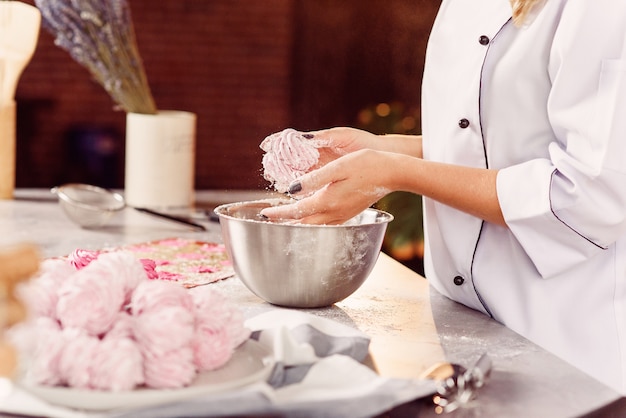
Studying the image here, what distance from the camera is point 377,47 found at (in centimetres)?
544

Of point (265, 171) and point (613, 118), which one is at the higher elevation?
point (613, 118)

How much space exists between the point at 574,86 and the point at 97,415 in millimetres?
792

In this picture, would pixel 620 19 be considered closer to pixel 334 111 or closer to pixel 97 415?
pixel 97 415

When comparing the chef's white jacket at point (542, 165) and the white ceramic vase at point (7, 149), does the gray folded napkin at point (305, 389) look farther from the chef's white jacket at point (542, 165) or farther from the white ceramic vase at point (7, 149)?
the white ceramic vase at point (7, 149)

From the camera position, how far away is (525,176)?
121 cm

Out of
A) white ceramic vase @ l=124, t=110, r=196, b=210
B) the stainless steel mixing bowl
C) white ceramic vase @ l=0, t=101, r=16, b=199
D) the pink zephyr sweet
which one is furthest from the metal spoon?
white ceramic vase @ l=0, t=101, r=16, b=199

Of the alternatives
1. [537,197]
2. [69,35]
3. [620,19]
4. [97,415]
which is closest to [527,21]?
[620,19]

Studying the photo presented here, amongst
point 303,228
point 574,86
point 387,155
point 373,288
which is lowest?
point 373,288

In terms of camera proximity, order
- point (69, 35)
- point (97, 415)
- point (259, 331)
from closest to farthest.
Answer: point (97, 415), point (259, 331), point (69, 35)

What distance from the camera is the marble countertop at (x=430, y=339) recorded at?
908 millimetres

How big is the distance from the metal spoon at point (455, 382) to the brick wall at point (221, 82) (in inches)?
180

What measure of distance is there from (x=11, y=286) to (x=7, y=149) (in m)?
1.78

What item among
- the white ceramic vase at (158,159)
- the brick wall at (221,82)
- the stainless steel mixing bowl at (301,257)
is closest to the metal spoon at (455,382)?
the stainless steel mixing bowl at (301,257)

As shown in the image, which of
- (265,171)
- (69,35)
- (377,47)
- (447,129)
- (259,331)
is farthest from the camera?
(377,47)
